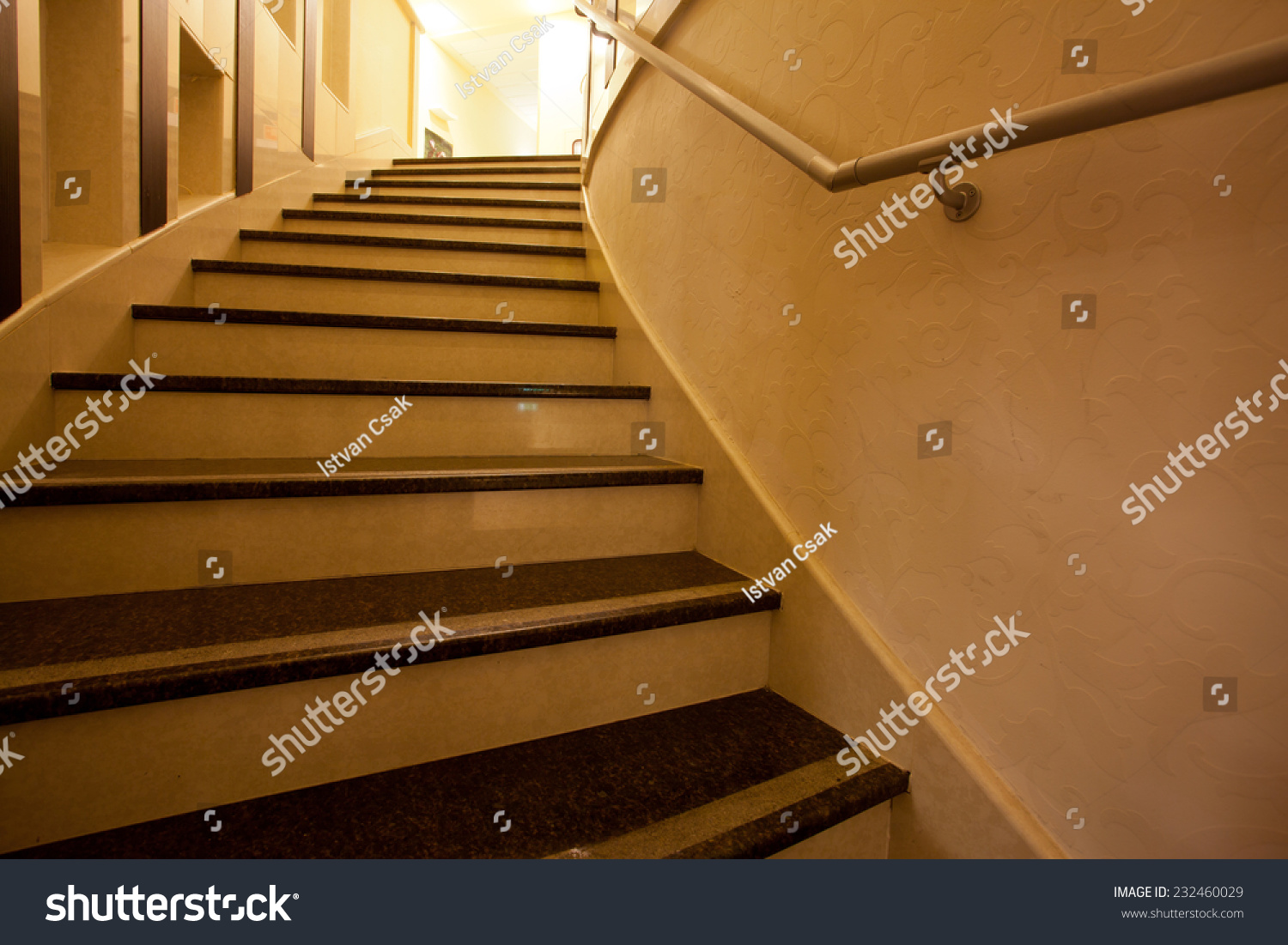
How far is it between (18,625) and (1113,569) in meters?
1.36

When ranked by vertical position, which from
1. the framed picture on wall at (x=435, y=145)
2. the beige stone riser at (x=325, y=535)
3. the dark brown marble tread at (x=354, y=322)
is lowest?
the beige stone riser at (x=325, y=535)

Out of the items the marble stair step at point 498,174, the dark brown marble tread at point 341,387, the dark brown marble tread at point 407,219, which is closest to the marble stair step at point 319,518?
the dark brown marble tread at point 341,387

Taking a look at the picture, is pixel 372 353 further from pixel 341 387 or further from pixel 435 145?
pixel 435 145

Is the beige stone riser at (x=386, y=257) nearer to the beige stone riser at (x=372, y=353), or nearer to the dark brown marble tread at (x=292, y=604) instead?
the beige stone riser at (x=372, y=353)

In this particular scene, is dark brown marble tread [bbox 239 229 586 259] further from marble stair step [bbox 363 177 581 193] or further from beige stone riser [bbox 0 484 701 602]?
beige stone riser [bbox 0 484 701 602]

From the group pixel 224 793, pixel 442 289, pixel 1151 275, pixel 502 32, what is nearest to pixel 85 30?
pixel 442 289

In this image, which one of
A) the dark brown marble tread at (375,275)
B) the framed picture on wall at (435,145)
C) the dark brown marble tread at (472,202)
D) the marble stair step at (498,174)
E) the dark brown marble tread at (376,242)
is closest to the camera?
the dark brown marble tread at (375,275)

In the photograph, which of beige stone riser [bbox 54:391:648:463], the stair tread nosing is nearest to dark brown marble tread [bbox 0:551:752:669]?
the stair tread nosing

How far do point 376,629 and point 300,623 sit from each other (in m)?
0.12

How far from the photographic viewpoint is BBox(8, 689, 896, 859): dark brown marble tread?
69 centimetres

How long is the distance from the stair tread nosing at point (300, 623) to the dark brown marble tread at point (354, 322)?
724mm

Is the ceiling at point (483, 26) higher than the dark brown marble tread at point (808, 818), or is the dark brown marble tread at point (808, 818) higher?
the ceiling at point (483, 26)

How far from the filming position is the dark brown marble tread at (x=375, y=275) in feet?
5.40
